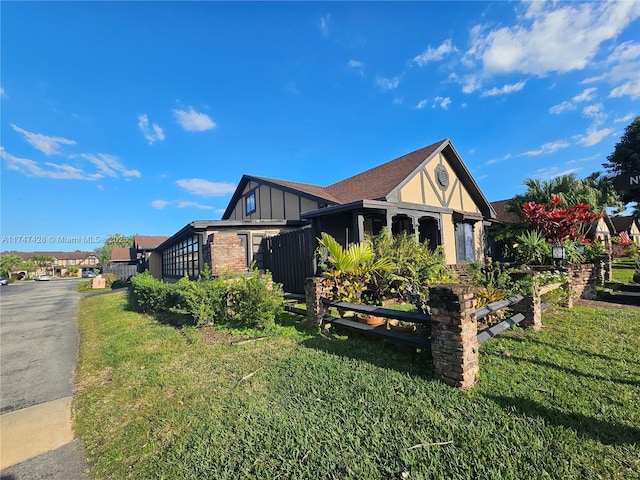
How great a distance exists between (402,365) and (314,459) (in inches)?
76.8

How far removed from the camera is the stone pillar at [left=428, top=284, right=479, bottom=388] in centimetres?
326

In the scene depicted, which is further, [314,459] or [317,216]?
[317,216]

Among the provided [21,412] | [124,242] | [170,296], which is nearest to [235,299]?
[170,296]

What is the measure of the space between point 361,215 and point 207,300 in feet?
17.0

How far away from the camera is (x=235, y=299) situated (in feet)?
21.8

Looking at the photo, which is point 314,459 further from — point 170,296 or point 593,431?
point 170,296

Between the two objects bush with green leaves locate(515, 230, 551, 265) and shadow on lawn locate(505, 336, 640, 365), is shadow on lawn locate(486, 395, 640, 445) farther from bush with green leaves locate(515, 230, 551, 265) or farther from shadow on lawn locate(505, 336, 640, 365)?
bush with green leaves locate(515, 230, 551, 265)

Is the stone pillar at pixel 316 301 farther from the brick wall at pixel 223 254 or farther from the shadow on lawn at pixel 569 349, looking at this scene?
the brick wall at pixel 223 254

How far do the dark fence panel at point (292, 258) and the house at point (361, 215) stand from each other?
7cm

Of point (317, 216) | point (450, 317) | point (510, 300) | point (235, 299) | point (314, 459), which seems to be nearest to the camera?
point (314, 459)

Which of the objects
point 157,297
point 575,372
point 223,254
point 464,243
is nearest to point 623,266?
point 464,243

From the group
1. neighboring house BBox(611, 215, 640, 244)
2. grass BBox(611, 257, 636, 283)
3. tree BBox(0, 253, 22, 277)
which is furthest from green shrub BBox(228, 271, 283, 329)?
tree BBox(0, 253, 22, 277)

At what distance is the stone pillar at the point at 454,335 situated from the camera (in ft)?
10.7

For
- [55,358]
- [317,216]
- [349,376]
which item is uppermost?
[317,216]
